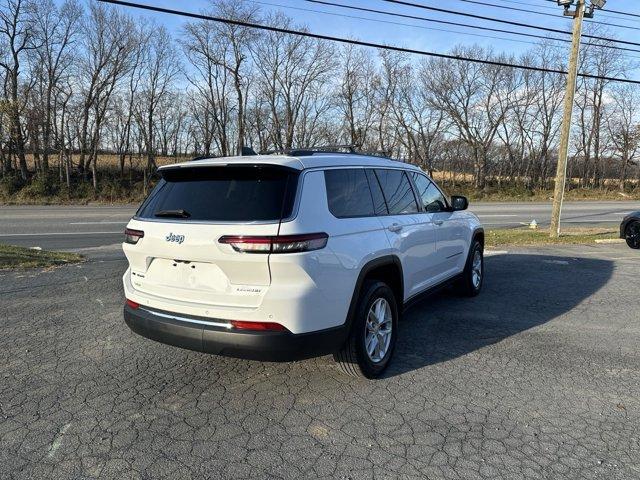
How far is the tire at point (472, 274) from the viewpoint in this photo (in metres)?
6.21

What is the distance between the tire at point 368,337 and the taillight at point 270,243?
0.81m

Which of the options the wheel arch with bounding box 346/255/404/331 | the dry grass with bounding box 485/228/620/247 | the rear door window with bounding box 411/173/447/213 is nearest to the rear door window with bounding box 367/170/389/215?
the wheel arch with bounding box 346/255/404/331

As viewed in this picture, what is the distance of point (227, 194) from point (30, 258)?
6673 mm

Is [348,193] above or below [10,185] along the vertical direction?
above

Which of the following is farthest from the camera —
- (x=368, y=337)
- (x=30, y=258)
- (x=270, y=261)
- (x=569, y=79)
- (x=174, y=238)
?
(x=569, y=79)

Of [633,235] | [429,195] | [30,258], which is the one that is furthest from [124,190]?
[429,195]

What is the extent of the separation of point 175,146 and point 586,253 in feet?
139

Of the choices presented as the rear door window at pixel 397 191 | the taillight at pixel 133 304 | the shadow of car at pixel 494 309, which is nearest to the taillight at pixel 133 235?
the taillight at pixel 133 304

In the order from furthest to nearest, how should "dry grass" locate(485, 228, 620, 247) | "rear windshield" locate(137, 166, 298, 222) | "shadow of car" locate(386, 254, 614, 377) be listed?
"dry grass" locate(485, 228, 620, 247)
"shadow of car" locate(386, 254, 614, 377)
"rear windshield" locate(137, 166, 298, 222)

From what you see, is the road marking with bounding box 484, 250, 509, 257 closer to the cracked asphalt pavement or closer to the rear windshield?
the cracked asphalt pavement

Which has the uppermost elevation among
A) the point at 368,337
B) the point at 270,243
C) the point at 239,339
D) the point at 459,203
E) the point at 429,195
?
the point at 429,195

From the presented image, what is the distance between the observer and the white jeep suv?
10.0 feet

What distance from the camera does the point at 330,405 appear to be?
3375 mm

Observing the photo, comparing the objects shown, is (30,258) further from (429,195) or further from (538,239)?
(538,239)
